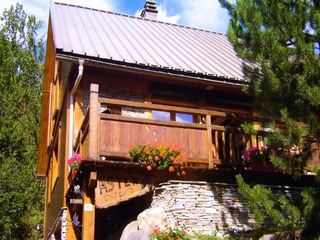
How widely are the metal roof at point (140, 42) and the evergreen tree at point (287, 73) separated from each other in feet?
12.4

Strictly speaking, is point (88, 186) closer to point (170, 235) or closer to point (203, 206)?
point (170, 235)

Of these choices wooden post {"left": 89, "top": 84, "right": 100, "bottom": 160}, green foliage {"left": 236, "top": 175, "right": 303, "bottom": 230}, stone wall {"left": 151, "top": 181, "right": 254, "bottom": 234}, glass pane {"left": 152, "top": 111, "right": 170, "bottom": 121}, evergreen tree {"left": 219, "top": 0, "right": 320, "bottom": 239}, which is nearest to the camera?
green foliage {"left": 236, "top": 175, "right": 303, "bottom": 230}

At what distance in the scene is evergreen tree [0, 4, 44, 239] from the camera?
2588 cm

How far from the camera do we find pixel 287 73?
8836mm

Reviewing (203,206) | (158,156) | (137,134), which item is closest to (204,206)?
(203,206)

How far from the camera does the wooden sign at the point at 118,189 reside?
1012 centimetres

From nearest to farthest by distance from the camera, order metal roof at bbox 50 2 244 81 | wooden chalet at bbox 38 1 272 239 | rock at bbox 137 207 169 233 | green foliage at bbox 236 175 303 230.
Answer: green foliage at bbox 236 175 303 230, rock at bbox 137 207 169 233, wooden chalet at bbox 38 1 272 239, metal roof at bbox 50 2 244 81

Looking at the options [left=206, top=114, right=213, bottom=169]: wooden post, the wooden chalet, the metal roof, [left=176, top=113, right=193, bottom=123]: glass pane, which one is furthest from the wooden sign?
[left=176, top=113, right=193, bottom=123]: glass pane

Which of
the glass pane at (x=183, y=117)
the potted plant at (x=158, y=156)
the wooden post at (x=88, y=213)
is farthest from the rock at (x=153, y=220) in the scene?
the glass pane at (x=183, y=117)

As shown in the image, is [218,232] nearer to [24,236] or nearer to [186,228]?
[186,228]

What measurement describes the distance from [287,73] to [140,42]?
7.25m

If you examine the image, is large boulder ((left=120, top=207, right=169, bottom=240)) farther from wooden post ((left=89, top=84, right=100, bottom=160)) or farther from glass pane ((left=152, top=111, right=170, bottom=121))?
glass pane ((left=152, top=111, right=170, bottom=121))

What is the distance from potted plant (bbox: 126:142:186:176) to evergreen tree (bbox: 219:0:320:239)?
6.37 feet

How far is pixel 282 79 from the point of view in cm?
893
